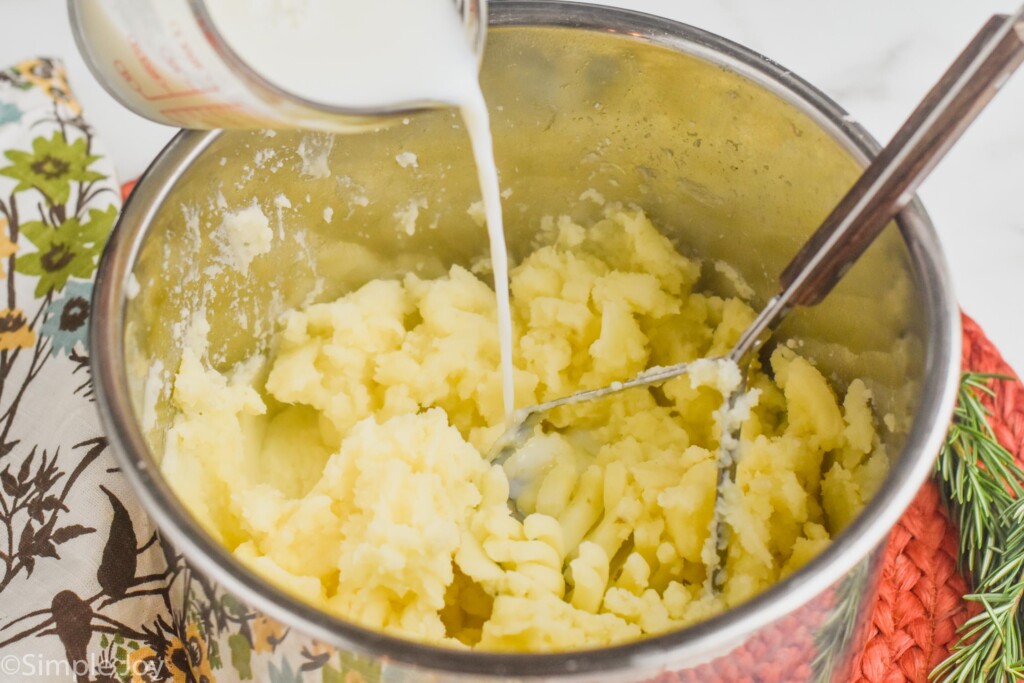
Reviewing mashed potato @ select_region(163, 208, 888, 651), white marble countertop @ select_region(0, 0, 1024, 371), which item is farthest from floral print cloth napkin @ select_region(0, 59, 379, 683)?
white marble countertop @ select_region(0, 0, 1024, 371)

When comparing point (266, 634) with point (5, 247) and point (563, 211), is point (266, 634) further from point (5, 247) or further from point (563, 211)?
point (5, 247)

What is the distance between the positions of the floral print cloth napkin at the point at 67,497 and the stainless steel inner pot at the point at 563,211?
0.16m

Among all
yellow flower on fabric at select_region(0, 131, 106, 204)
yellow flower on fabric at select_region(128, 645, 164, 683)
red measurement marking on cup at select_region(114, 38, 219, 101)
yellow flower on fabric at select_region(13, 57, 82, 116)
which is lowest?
yellow flower on fabric at select_region(128, 645, 164, 683)

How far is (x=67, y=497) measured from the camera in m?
1.11

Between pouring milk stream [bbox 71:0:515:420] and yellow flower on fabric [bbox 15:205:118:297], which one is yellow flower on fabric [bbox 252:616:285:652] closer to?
pouring milk stream [bbox 71:0:515:420]

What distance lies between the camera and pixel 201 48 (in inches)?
28.4

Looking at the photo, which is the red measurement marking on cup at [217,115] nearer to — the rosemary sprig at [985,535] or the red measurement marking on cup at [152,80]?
the red measurement marking on cup at [152,80]

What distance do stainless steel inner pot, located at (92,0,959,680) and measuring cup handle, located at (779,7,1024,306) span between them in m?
0.04

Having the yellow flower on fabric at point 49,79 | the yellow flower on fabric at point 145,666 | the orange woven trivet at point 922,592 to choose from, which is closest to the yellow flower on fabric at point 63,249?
the yellow flower on fabric at point 49,79

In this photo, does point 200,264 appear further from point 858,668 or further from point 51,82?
point 858,668

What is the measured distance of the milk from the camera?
832 mm

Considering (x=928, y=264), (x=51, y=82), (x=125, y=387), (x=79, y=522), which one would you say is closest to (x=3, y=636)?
(x=79, y=522)

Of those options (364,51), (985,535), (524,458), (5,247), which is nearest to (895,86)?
(985,535)

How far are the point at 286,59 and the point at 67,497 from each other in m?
0.59
